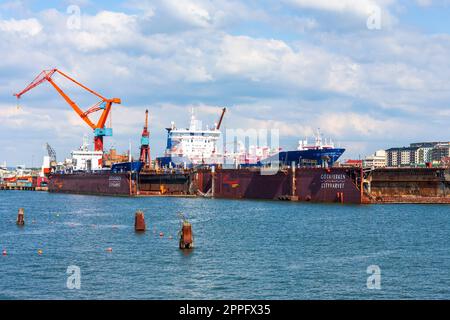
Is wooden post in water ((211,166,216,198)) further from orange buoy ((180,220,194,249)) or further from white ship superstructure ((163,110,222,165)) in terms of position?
orange buoy ((180,220,194,249))

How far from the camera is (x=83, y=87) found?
121 metres

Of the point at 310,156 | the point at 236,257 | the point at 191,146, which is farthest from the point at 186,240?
the point at 191,146

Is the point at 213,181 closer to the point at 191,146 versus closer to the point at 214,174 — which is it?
the point at 214,174

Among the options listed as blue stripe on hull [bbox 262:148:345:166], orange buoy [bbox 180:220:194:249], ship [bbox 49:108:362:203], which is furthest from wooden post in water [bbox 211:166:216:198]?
orange buoy [bbox 180:220:194:249]

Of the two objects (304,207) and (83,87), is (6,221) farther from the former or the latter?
(83,87)

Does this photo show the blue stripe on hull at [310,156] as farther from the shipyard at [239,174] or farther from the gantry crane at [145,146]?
the gantry crane at [145,146]

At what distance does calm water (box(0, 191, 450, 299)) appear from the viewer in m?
28.0

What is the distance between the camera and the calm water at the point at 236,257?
28.0 metres

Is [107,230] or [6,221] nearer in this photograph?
[107,230]

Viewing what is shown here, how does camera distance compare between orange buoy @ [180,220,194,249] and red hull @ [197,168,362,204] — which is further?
red hull @ [197,168,362,204]

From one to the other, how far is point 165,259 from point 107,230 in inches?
647

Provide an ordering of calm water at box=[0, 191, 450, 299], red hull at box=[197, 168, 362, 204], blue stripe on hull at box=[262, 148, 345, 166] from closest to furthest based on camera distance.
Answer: calm water at box=[0, 191, 450, 299] → red hull at box=[197, 168, 362, 204] → blue stripe on hull at box=[262, 148, 345, 166]

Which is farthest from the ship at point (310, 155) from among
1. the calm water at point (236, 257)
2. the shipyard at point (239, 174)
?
the calm water at point (236, 257)
